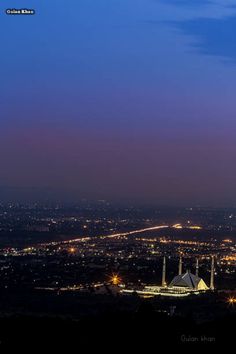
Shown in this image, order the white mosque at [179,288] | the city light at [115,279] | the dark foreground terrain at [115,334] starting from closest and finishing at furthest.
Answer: the dark foreground terrain at [115,334], the white mosque at [179,288], the city light at [115,279]

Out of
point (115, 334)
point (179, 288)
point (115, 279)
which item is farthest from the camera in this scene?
point (115, 279)

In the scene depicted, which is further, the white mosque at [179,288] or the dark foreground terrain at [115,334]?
the white mosque at [179,288]

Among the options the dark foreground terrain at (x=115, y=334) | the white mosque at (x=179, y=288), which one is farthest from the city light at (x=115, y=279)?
the dark foreground terrain at (x=115, y=334)

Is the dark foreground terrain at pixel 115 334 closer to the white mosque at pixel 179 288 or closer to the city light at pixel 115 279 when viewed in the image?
the white mosque at pixel 179 288

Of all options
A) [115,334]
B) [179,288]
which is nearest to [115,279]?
[179,288]

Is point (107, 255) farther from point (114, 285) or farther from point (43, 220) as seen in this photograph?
point (43, 220)

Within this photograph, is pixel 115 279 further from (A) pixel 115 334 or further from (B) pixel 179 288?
(A) pixel 115 334

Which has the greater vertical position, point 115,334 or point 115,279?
point 115,334

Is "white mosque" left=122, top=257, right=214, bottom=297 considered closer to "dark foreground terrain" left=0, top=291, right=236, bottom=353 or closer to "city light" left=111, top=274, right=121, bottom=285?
"city light" left=111, top=274, right=121, bottom=285

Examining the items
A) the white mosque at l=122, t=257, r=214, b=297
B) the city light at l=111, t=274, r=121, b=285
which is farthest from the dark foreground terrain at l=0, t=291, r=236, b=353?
the city light at l=111, t=274, r=121, b=285

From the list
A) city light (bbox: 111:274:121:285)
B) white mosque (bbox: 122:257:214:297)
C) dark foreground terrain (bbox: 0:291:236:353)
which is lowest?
white mosque (bbox: 122:257:214:297)

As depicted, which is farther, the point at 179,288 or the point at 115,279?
the point at 115,279
